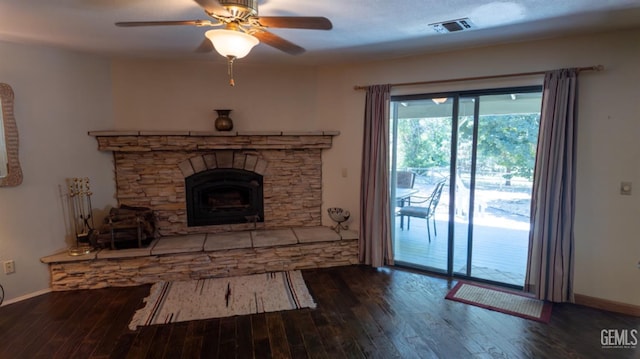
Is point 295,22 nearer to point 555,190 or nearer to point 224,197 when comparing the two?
point 555,190

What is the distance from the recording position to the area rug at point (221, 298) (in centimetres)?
283

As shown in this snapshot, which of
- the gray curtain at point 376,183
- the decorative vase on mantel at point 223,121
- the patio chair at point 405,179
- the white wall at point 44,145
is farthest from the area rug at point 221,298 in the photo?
the decorative vase on mantel at point 223,121

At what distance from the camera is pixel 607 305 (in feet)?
9.57

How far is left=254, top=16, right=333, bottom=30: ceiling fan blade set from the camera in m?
1.77

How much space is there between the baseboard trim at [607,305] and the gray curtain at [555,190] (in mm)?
115

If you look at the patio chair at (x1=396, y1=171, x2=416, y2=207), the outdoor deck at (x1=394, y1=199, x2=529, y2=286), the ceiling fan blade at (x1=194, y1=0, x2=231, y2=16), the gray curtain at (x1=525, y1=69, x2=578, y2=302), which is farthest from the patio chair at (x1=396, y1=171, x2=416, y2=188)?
the ceiling fan blade at (x1=194, y1=0, x2=231, y2=16)

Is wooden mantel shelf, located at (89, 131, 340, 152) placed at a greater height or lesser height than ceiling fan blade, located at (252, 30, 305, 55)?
lesser

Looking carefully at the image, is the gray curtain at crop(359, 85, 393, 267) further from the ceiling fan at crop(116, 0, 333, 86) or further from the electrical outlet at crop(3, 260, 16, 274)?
the electrical outlet at crop(3, 260, 16, 274)

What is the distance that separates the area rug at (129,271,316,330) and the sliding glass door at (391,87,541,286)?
4.72 ft

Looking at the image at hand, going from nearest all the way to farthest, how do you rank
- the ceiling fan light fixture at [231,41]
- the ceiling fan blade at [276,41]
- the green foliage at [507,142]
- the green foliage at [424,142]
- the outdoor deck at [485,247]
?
1. the ceiling fan light fixture at [231,41]
2. the ceiling fan blade at [276,41]
3. the green foliage at [507,142]
4. the outdoor deck at [485,247]
5. the green foliage at [424,142]

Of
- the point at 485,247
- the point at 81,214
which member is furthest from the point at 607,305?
the point at 81,214

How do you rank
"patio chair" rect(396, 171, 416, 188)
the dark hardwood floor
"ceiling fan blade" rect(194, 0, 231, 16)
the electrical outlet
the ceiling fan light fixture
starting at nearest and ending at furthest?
"ceiling fan blade" rect(194, 0, 231, 16) → the ceiling fan light fixture → the dark hardwood floor → the electrical outlet → "patio chair" rect(396, 171, 416, 188)

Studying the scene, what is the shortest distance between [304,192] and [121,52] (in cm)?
256

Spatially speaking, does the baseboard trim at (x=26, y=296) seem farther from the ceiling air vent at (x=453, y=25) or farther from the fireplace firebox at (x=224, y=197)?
the ceiling air vent at (x=453, y=25)
